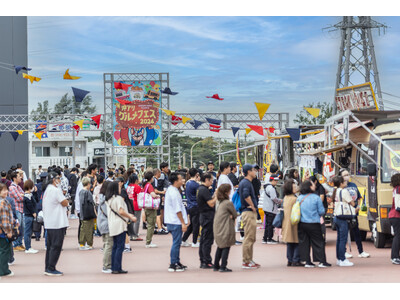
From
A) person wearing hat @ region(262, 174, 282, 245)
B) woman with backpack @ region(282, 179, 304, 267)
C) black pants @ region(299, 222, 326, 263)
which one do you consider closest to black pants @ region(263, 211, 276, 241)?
person wearing hat @ region(262, 174, 282, 245)

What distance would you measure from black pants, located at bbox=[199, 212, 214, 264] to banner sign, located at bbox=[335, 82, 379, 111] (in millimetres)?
7757

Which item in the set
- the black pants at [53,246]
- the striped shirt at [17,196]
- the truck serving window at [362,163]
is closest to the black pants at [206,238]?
the black pants at [53,246]

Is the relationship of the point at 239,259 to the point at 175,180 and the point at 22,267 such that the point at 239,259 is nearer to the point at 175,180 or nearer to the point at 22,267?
the point at 175,180

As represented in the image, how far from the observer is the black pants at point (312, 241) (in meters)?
12.2

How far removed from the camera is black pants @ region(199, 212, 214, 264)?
1229 cm

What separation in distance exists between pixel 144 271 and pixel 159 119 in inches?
1200

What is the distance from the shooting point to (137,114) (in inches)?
1652

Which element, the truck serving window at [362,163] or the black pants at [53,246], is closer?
the black pants at [53,246]

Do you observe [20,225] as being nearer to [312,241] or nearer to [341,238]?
[312,241]

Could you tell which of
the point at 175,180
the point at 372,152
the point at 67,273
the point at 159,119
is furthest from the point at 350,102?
the point at 159,119

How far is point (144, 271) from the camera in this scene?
12.1 metres

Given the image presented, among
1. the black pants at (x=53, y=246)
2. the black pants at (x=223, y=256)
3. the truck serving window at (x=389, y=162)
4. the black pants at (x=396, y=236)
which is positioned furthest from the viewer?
the truck serving window at (x=389, y=162)

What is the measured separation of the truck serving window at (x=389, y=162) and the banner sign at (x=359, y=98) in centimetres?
408

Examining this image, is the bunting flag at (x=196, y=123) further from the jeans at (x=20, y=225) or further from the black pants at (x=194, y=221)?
the jeans at (x=20, y=225)
